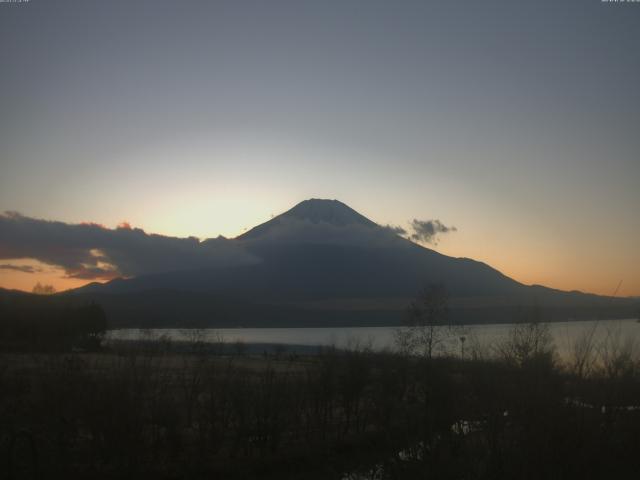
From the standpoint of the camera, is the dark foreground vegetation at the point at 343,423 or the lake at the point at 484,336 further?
the lake at the point at 484,336

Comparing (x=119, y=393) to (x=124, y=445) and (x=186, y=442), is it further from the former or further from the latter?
(x=186, y=442)

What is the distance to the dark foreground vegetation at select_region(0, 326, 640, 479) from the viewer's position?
414 inches

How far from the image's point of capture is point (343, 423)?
24.4 meters

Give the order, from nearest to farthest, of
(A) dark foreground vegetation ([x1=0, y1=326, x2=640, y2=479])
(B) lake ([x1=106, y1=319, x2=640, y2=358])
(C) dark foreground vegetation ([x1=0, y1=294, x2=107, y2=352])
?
(A) dark foreground vegetation ([x1=0, y1=326, x2=640, y2=479]) → (B) lake ([x1=106, y1=319, x2=640, y2=358]) → (C) dark foreground vegetation ([x1=0, y1=294, x2=107, y2=352])

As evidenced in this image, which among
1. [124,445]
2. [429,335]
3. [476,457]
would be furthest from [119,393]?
[429,335]

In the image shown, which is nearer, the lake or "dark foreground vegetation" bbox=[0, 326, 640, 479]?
"dark foreground vegetation" bbox=[0, 326, 640, 479]

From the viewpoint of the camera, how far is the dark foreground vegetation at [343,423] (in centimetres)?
1052

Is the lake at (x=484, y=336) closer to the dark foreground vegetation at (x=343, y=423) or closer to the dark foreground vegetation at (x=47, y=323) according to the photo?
the dark foreground vegetation at (x=343, y=423)

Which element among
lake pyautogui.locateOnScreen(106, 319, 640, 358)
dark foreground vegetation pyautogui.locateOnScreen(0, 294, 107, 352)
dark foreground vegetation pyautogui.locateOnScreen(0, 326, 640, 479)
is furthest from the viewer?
dark foreground vegetation pyautogui.locateOnScreen(0, 294, 107, 352)

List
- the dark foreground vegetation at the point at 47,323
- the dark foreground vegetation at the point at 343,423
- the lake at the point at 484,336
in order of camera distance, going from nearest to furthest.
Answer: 1. the dark foreground vegetation at the point at 343,423
2. the lake at the point at 484,336
3. the dark foreground vegetation at the point at 47,323

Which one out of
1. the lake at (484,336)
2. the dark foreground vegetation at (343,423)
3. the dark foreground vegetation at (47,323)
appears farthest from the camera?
the dark foreground vegetation at (47,323)

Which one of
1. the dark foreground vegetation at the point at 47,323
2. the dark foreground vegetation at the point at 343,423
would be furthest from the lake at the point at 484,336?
the dark foreground vegetation at the point at 47,323

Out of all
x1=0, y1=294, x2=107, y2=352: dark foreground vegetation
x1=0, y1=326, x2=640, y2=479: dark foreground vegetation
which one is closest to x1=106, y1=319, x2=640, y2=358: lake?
x1=0, y1=326, x2=640, y2=479: dark foreground vegetation

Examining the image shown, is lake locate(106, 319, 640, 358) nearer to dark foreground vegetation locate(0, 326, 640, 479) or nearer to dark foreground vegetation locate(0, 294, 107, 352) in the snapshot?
dark foreground vegetation locate(0, 326, 640, 479)
